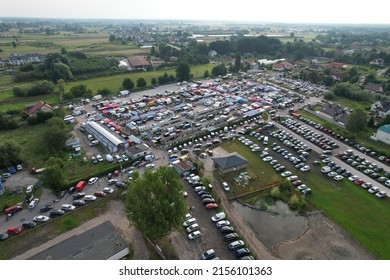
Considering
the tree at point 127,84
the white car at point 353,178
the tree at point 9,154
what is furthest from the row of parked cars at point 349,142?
the tree at point 9,154

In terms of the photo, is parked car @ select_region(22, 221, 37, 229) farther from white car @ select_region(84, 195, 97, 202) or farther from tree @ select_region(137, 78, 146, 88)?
tree @ select_region(137, 78, 146, 88)

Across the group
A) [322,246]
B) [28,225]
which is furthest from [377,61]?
[28,225]

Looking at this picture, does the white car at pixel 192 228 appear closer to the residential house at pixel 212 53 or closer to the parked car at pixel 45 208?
the parked car at pixel 45 208

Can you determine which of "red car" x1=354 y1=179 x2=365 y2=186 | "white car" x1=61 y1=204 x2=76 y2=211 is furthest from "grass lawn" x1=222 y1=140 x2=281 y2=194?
"white car" x1=61 y1=204 x2=76 y2=211

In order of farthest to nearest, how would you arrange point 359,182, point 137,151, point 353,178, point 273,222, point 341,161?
point 137,151 < point 341,161 < point 353,178 < point 359,182 < point 273,222

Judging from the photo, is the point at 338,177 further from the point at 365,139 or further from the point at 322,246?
the point at 365,139
